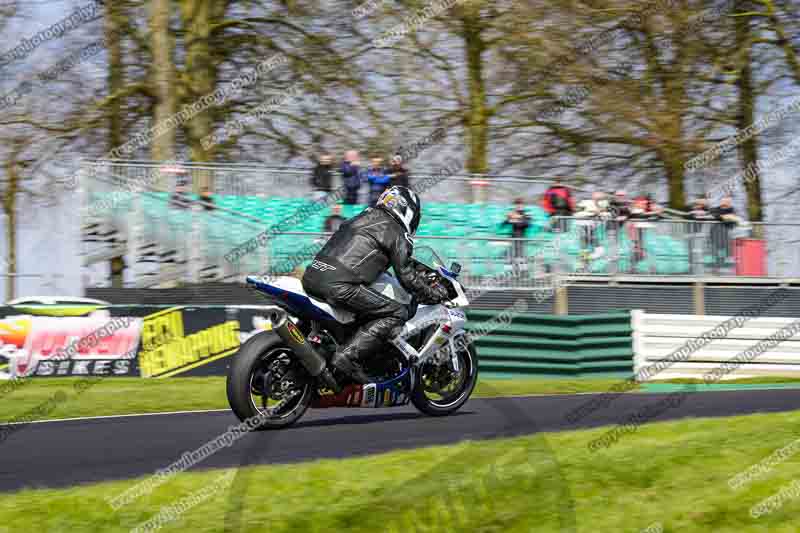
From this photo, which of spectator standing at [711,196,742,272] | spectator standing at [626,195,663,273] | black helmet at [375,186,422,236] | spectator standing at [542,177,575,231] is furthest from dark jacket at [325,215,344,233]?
black helmet at [375,186,422,236]

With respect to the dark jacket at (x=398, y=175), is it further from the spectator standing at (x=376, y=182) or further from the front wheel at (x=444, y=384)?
the front wheel at (x=444, y=384)

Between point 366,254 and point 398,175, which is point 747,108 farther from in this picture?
point 366,254

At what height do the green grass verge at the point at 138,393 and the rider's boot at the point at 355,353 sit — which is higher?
the rider's boot at the point at 355,353

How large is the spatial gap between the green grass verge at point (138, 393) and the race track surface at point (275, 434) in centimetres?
132

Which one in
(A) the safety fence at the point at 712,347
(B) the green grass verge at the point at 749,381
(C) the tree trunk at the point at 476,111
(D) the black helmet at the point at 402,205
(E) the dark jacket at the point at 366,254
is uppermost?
(C) the tree trunk at the point at 476,111

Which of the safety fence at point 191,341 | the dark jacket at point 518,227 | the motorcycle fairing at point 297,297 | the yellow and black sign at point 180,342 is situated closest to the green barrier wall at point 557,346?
the safety fence at point 191,341

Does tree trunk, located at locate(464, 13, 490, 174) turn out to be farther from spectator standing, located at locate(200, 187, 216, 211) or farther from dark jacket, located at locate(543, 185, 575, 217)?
spectator standing, located at locate(200, 187, 216, 211)

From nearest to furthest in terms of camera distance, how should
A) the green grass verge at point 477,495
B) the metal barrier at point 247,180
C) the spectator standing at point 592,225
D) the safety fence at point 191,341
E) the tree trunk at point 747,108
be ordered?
the green grass verge at point 477,495 → the safety fence at point 191,341 → the metal barrier at point 247,180 → the spectator standing at point 592,225 → the tree trunk at point 747,108

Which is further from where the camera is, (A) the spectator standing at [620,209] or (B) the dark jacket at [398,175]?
(A) the spectator standing at [620,209]

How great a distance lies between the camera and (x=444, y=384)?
352 inches

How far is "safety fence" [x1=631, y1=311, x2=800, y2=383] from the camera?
15641mm

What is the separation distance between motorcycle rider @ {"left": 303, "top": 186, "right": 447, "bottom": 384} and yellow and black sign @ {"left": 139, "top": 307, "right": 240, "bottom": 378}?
8132mm

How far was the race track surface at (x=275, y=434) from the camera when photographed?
6.68m

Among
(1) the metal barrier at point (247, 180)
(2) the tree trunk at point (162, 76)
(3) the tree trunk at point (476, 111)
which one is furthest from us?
(3) the tree trunk at point (476, 111)
